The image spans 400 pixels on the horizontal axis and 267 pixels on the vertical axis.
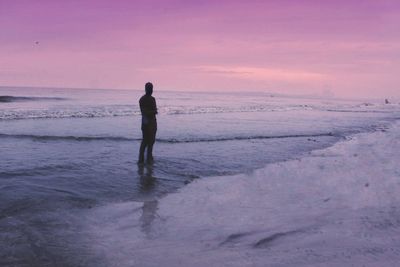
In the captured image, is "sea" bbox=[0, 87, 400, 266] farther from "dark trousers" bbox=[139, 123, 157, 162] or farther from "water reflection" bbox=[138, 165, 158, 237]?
"dark trousers" bbox=[139, 123, 157, 162]

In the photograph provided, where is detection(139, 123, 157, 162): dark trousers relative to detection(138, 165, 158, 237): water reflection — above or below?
above

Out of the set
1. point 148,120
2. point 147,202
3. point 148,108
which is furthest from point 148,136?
point 147,202

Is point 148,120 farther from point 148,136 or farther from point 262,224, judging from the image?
point 262,224

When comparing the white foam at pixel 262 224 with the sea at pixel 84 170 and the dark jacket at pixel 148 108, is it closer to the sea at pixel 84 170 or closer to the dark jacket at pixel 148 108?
the sea at pixel 84 170

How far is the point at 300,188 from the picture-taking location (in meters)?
8.52

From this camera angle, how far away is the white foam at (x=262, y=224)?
4691mm

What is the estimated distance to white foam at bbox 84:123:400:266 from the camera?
4691mm

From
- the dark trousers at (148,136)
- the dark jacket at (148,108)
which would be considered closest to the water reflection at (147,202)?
the dark trousers at (148,136)

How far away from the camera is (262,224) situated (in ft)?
19.6

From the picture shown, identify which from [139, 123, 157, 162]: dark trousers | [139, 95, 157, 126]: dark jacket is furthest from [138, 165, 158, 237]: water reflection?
[139, 95, 157, 126]: dark jacket

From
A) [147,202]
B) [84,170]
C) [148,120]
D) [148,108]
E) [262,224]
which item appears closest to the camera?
[262,224]

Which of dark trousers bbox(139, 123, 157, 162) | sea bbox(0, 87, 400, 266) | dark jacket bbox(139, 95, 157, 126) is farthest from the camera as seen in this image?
dark trousers bbox(139, 123, 157, 162)

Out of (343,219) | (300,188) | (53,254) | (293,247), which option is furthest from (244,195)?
(53,254)

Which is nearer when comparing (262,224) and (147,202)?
(262,224)
